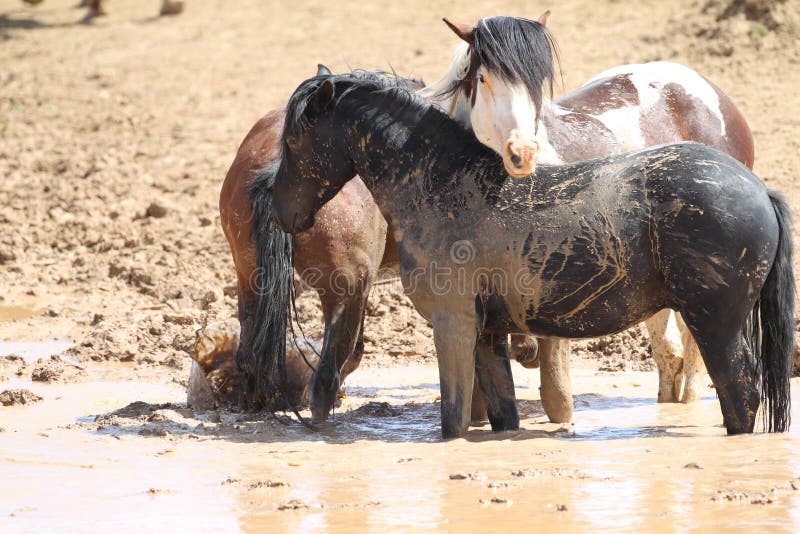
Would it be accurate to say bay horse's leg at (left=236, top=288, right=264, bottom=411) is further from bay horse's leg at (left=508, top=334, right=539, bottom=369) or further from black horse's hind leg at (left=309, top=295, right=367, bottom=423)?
bay horse's leg at (left=508, top=334, right=539, bottom=369)

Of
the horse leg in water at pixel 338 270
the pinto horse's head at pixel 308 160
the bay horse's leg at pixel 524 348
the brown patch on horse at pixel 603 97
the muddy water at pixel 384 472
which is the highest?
the brown patch on horse at pixel 603 97

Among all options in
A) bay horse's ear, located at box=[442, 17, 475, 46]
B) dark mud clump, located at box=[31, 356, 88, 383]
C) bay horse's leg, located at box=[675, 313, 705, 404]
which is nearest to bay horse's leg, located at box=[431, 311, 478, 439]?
bay horse's ear, located at box=[442, 17, 475, 46]

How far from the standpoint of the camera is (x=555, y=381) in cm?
578

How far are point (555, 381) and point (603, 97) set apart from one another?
201 cm

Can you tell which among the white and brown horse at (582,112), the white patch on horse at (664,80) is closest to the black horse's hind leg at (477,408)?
the white and brown horse at (582,112)

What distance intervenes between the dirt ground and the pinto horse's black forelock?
5.19ft

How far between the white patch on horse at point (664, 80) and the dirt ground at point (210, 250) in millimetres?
1761

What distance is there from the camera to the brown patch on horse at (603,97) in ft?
22.2

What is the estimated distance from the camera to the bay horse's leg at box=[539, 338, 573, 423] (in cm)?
578

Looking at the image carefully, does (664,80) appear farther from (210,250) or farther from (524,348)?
(210,250)

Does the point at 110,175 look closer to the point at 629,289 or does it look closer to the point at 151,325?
the point at 151,325

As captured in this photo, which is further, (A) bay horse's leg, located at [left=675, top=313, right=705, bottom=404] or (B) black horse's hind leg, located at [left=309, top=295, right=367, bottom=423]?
(A) bay horse's leg, located at [left=675, top=313, right=705, bottom=404]

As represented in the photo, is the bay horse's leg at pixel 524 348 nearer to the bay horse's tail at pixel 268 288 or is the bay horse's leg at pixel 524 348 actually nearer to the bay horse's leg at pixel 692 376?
the bay horse's leg at pixel 692 376

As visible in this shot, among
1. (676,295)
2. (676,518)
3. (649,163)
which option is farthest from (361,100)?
(676,518)
